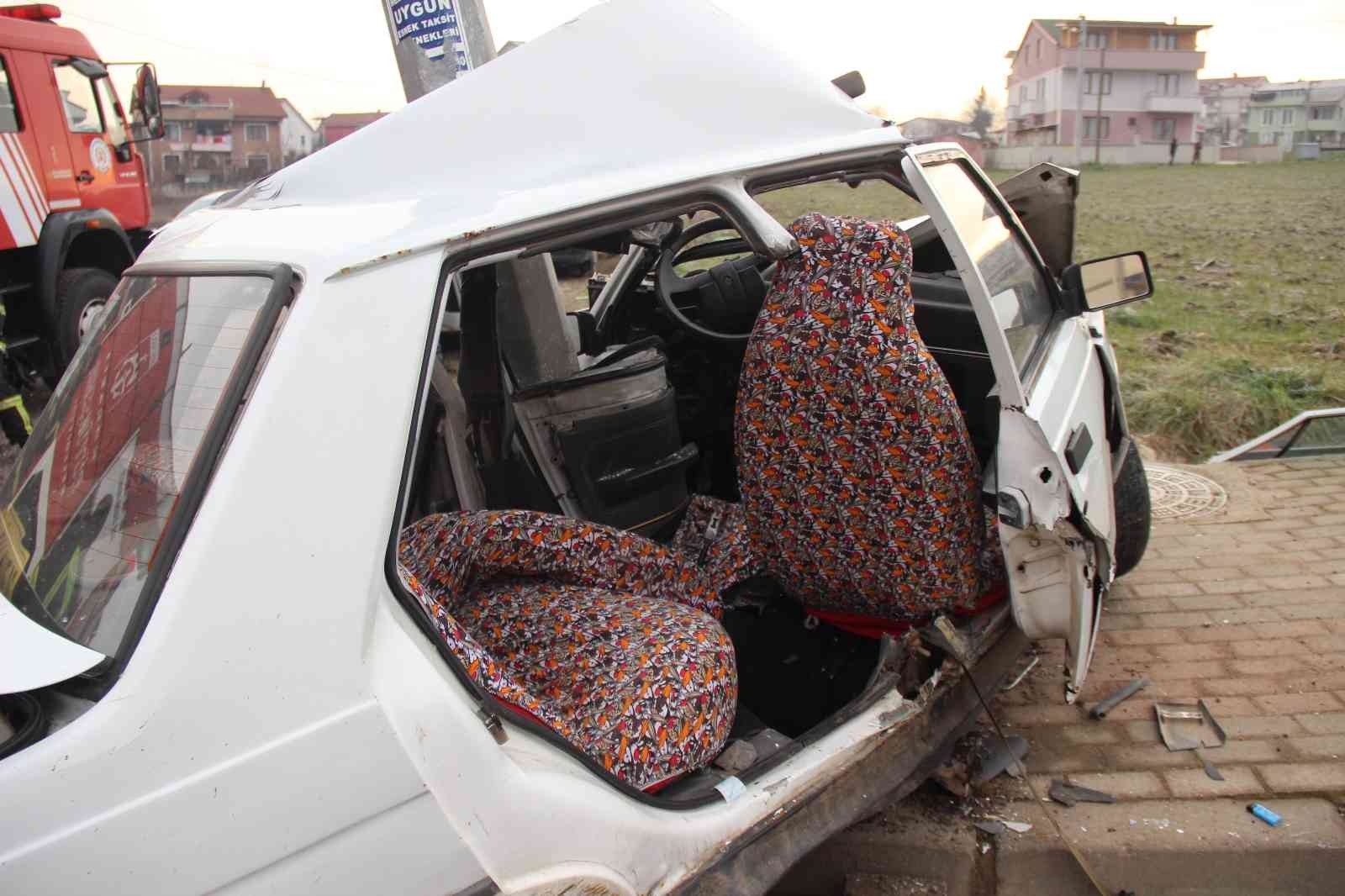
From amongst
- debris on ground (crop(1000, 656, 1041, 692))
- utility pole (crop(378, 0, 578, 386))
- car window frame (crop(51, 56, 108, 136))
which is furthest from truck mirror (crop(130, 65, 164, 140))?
debris on ground (crop(1000, 656, 1041, 692))

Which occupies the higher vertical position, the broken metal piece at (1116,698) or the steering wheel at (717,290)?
the steering wheel at (717,290)

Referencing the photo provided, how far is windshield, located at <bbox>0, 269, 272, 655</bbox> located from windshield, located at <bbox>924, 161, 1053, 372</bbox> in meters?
1.74

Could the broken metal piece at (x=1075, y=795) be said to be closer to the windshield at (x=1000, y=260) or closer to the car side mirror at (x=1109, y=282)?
the windshield at (x=1000, y=260)

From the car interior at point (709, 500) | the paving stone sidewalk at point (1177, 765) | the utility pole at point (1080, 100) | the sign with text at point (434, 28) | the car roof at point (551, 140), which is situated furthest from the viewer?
the utility pole at point (1080, 100)

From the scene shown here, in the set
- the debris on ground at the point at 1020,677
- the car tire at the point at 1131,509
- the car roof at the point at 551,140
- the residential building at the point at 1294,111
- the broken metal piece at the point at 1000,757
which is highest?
the car roof at the point at 551,140

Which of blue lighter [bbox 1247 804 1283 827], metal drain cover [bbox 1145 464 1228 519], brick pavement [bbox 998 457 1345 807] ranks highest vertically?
blue lighter [bbox 1247 804 1283 827]

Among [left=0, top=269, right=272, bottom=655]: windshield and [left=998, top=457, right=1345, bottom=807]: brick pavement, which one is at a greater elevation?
[left=0, top=269, right=272, bottom=655]: windshield

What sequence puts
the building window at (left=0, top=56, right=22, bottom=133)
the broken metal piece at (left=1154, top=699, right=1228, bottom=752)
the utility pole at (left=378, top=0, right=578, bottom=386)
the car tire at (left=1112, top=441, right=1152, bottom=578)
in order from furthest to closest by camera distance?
1. the building window at (left=0, top=56, right=22, bottom=133)
2. the car tire at (left=1112, top=441, right=1152, bottom=578)
3. the utility pole at (left=378, top=0, right=578, bottom=386)
4. the broken metal piece at (left=1154, top=699, right=1228, bottom=752)

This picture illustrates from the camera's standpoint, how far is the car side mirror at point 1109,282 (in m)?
3.19

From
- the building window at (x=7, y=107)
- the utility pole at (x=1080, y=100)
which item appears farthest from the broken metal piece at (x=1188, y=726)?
the utility pole at (x=1080, y=100)

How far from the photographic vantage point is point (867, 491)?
2506 mm

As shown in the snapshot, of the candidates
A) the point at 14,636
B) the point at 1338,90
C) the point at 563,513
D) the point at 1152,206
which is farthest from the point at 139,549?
the point at 1338,90

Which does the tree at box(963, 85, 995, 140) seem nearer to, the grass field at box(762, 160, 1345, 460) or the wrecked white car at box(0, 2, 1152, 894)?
the grass field at box(762, 160, 1345, 460)

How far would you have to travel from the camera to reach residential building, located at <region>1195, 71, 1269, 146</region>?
82625mm
